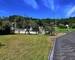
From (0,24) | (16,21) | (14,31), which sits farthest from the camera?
(16,21)

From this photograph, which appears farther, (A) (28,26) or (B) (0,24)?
(A) (28,26)

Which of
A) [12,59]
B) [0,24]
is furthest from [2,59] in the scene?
[0,24]

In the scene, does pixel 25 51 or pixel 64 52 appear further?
pixel 25 51

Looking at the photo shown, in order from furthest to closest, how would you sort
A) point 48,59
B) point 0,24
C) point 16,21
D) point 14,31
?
1. point 16,21
2. point 14,31
3. point 0,24
4. point 48,59

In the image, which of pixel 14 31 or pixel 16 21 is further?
pixel 16 21

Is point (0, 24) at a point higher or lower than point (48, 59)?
higher

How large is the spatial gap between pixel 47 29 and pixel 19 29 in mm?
7914

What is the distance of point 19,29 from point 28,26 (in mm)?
2589

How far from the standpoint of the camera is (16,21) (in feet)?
224

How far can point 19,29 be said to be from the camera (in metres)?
63.9

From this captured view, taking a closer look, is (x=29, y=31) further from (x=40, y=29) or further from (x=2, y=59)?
(x=2, y=59)

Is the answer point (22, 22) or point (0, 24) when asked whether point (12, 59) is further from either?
point (22, 22)

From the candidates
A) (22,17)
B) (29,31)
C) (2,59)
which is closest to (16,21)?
(22,17)

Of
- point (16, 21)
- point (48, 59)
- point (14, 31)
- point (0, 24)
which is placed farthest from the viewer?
point (16, 21)
